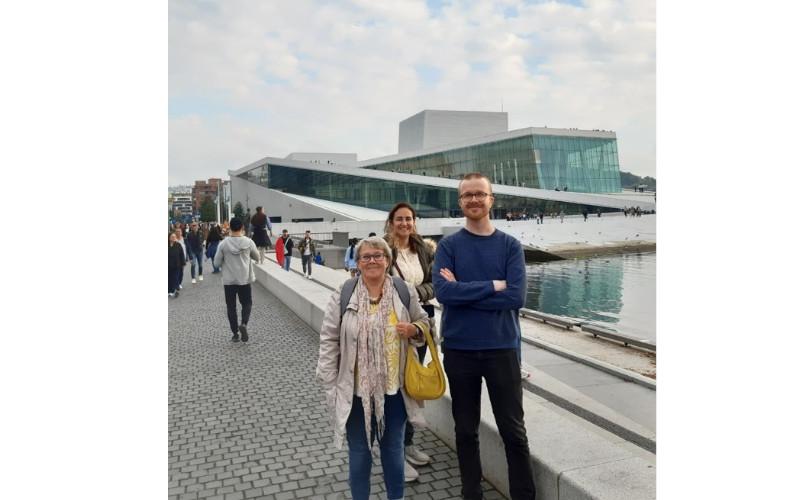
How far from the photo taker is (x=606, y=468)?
2.84m

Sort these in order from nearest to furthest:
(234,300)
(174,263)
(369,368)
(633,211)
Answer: (369,368)
(234,300)
(174,263)
(633,211)

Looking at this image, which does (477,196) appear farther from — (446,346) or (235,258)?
(235,258)

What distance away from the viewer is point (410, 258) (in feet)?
13.0

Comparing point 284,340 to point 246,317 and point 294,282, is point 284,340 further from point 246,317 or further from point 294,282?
point 294,282

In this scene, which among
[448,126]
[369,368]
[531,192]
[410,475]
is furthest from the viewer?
[448,126]

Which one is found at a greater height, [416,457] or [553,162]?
[553,162]

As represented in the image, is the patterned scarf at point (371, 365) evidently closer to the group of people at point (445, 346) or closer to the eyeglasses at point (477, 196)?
the group of people at point (445, 346)

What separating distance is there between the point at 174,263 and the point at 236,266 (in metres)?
5.55

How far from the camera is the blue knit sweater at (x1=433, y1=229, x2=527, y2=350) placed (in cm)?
292

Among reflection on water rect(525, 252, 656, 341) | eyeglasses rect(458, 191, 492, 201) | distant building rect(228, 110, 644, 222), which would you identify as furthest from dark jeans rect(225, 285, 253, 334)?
distant building rect(228, 110, 644, 222)

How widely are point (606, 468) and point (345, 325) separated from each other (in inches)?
58.4

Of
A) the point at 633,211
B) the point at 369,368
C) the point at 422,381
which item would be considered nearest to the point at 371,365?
the point at 369,368

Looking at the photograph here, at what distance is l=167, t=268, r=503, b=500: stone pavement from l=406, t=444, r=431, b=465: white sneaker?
0.05 m
